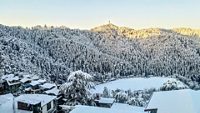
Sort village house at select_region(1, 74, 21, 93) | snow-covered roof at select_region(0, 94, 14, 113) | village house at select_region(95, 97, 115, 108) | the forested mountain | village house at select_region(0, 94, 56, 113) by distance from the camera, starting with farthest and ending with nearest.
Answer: the forested mountain → village house at select_region(1, 74, 21, 93) → village house at select_region(95, 97, 115, 108) → village house at select_region(0, 94, 56, 113) → snow-covered roof at select_region(0, 94, 14, 113)

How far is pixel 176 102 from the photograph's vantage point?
97.3 feet

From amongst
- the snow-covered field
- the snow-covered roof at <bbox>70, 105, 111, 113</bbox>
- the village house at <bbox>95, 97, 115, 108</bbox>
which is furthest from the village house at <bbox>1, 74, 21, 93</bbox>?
the snow-covered field

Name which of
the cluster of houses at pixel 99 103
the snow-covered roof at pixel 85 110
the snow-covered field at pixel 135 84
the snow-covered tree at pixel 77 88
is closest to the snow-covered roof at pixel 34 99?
the cluster of houses at pixel 99 103

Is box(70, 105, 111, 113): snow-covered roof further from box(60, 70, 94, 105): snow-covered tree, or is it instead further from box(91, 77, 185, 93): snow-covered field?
box(91, 77, 185, 93): snow-covered field

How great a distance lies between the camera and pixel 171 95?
32688mm

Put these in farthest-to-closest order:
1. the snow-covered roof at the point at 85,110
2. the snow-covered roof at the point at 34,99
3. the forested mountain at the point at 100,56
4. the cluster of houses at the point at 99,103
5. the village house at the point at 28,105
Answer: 1. the forested mountain at the point at 100,56
2. the snow-covered roof at the point at 34,99
3. the village house at the point at 28,105
4. the cluster of houses at the point at 99,103
5. the snow-covered roof at the point at 85,110

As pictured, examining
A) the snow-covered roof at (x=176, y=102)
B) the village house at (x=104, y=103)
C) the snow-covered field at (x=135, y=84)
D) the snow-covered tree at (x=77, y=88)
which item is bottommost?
the snow-covered field at (x=135, y=84)

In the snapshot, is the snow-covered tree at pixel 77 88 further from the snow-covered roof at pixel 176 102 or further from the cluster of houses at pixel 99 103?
the snow-covered roof at pixel 176 102

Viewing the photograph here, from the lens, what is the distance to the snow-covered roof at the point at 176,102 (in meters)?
27.4

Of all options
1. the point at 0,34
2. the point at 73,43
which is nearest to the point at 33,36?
the point at 73,43

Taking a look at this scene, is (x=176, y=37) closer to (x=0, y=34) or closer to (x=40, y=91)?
(x=0, y=34)

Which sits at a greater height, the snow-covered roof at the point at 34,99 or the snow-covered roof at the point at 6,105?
the snow-covered roof at the point at 34,99

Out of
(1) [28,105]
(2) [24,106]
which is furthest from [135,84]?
(1) [28,105]

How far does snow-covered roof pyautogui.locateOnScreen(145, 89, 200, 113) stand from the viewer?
27.4 metres
